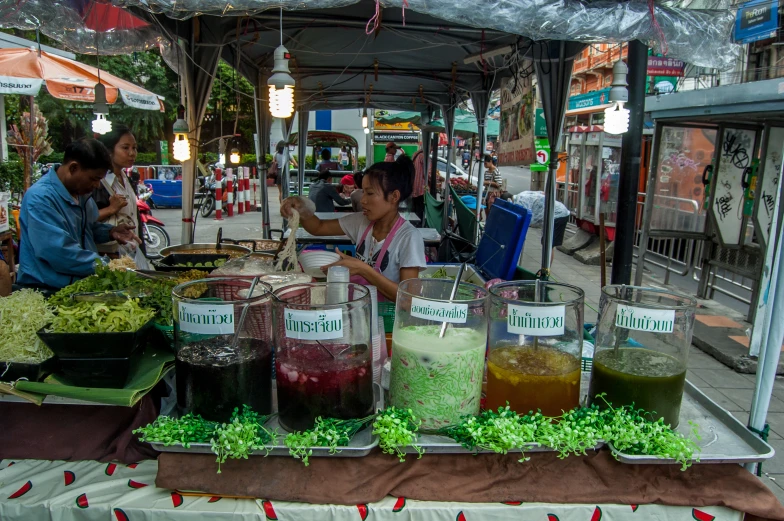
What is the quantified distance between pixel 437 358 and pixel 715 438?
0.98 metres

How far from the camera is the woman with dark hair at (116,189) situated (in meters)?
3.67

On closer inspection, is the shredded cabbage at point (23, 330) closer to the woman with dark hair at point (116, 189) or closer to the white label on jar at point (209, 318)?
the white label on jar at point (209, 318)

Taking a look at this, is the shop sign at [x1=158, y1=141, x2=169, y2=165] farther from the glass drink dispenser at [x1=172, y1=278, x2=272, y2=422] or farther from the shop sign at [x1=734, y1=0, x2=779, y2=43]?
the glass drink dispenser at [x1=172, y1=278, x2=272, y2=422]

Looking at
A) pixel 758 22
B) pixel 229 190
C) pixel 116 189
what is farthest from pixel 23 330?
pixel 229 190

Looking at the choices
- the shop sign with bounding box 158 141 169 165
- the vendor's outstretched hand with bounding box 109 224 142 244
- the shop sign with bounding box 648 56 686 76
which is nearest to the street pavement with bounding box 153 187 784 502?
the vendor's outstretched hand with bounding box 109 224 142 244

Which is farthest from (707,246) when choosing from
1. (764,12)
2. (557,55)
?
(557,55)

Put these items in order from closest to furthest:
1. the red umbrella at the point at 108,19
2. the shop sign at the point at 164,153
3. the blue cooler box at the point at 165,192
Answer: the red umbrella at the point at 108,19, the blue cooler box at the point at 165,192, the shop sign at the point at 164,153

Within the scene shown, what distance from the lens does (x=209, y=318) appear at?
60.5 inches

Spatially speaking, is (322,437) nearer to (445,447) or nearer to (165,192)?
(445,447)

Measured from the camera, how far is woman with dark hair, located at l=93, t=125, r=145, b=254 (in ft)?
12.0

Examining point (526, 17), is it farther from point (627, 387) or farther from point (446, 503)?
point (446, 503)

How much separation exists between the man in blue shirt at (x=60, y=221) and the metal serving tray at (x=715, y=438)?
2798 millimetres

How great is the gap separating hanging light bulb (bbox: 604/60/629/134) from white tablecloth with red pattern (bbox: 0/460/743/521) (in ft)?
8.18

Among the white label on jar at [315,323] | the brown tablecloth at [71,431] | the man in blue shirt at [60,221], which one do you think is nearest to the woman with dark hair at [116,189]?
the man in blue shirt at [60,221]
